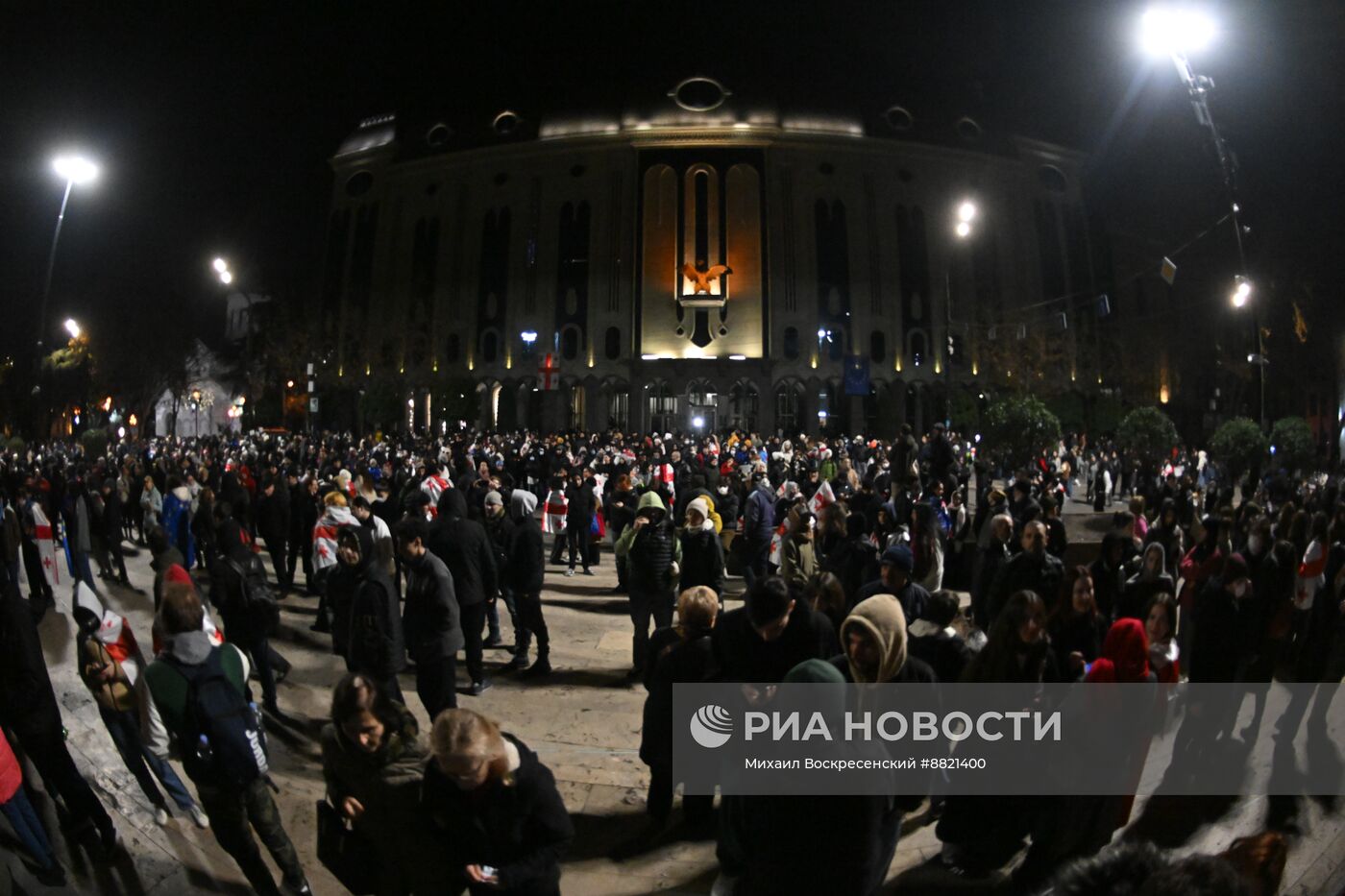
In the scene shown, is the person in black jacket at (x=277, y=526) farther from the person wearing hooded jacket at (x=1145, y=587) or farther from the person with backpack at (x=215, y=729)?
the person wearing hooded jacket at (x=1145, y=587)

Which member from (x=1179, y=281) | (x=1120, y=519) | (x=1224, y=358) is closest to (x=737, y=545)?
(x=1120, y=519)

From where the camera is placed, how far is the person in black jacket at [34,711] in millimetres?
4562

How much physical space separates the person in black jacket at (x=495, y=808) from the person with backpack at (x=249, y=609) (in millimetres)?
4557

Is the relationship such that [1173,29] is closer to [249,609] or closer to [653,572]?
[653,572]

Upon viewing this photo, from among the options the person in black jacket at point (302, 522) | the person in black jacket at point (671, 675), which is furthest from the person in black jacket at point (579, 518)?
the person in black jacket at point (671, 675)

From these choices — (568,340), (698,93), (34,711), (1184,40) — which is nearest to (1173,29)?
(1184,40)

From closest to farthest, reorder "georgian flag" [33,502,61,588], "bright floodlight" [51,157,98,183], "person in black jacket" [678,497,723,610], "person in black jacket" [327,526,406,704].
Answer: "person in black jacket" [327,526,406,704] → "person in black jacket" [678,497,723,610] → "georgian flag" [33,502,61,588] → "bright floodlight" [51,157,98,183]

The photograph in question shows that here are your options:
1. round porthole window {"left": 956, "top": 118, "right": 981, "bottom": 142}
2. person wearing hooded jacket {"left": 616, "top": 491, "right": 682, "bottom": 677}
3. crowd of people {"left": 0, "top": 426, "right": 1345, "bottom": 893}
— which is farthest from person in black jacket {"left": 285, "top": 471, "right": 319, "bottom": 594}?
round porthole window {"left": 956, "top": 118, "right": 981, "bottom": 142}

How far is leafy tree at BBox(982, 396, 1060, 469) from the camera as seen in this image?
Result: 2178cm

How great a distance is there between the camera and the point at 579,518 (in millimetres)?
13367

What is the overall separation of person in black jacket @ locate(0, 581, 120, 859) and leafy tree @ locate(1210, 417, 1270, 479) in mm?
24561

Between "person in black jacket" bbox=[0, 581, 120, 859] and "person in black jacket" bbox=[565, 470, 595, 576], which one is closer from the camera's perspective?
"person in black jacket" bbox=[0, 581, 120, 859]

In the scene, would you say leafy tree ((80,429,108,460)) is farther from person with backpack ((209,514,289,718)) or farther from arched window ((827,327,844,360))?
arched window ((827,327,844,360))

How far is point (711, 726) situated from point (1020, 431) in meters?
19.2
